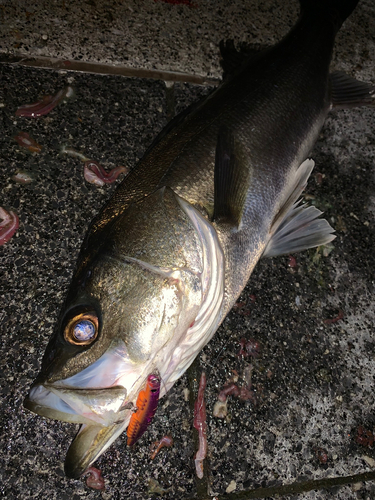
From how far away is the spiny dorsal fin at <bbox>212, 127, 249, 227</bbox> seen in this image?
5.33 ft

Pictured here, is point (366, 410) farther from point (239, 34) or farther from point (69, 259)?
point (239, 34)

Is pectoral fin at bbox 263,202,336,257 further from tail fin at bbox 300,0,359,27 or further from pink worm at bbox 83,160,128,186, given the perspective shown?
tail fin at bbox 300,0,359,27

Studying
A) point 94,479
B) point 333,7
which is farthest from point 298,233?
point 333,7

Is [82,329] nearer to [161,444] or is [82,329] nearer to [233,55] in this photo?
[161,444]

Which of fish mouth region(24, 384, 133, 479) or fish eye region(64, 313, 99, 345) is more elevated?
fish eye region(64, 313, 99, 345)

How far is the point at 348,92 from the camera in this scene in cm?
242

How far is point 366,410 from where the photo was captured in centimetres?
200

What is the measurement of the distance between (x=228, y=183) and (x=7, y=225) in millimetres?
1187

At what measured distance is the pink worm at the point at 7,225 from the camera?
1.91m

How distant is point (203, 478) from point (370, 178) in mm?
2119

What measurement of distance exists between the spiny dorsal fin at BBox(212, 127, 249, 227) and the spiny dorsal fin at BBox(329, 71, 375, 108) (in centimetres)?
106

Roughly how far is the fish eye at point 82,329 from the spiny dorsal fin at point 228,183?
2.24 ft

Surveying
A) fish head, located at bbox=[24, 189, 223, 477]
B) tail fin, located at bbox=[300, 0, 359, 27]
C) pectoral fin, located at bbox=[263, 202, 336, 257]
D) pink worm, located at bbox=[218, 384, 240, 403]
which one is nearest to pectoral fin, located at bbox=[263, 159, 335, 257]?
pectoral fin, located at bbox=[263, 202, 336, 257]

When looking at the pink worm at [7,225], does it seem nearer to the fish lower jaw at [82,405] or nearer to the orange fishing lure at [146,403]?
the fish lower jaw at [82,405]
